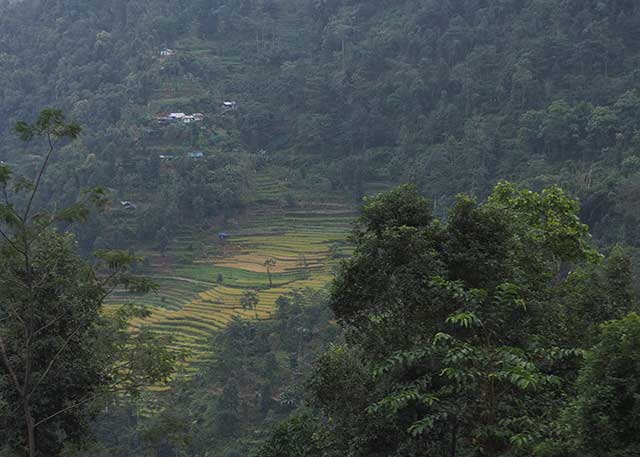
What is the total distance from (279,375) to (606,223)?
10.7 m

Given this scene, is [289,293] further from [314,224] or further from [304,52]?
[304,52]

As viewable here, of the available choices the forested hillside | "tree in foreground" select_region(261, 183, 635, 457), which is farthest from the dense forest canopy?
the forested hillside

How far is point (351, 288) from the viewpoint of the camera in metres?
5.55

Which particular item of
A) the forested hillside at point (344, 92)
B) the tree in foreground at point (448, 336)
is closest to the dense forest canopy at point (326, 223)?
the tree in foreground at point (448, 336)

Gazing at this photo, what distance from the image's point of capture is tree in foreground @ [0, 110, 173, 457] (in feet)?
19.3

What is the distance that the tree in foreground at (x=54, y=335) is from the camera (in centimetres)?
587

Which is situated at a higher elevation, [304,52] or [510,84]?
[304,52]

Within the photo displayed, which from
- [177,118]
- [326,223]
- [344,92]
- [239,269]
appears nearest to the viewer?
[239,269]

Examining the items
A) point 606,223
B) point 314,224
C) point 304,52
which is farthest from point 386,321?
point 304,52

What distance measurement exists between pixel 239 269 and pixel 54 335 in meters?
20.6

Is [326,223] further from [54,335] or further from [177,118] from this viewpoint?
[54,335]

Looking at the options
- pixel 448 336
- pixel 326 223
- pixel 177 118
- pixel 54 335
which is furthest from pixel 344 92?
pixel 448 336

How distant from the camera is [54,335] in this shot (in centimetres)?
628

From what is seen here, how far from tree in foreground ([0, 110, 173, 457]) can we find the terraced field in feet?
46.5
